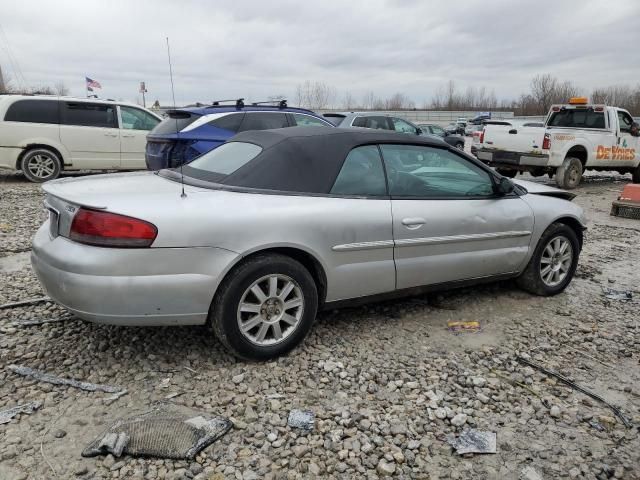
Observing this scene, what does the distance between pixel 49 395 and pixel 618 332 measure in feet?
13.4

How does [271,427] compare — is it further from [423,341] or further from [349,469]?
[423,341]

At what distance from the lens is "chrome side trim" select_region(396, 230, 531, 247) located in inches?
146

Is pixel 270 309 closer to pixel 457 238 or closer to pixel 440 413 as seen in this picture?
pixel 440 413

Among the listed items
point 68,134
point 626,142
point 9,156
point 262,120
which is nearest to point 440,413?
point 262,120

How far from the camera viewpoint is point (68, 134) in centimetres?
1042

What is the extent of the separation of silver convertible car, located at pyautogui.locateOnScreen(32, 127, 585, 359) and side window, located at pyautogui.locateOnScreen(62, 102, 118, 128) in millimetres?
7827

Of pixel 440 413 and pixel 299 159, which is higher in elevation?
pixel 299 159

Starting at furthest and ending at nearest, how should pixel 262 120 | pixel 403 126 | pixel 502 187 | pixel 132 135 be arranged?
1. pixel 403 126
2. pixel 132 135
3. pixel 262 120
4. pixel 502 187

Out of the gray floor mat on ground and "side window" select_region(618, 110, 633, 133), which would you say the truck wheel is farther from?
the gray floor mat on ground

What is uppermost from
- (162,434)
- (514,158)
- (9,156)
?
(9,156)

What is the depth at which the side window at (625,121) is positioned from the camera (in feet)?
41.2

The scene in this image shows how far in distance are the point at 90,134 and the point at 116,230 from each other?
352 inches

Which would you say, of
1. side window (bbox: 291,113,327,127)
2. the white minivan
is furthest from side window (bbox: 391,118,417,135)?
the white minivan

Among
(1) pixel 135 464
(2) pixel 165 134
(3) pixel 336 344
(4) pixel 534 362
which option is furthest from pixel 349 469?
(2) pixel 165 134
